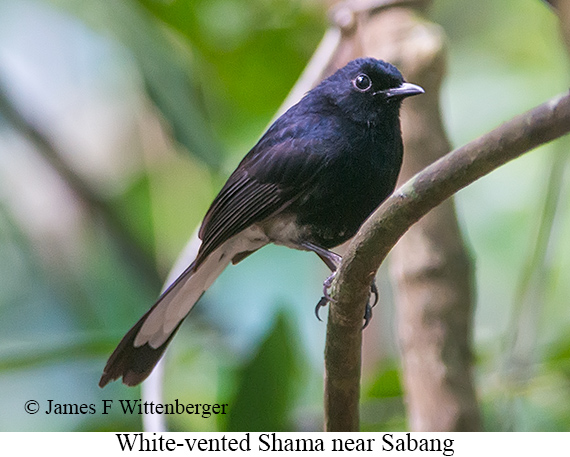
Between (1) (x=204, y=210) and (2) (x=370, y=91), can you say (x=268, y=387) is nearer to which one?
(1) (x=204, y=210)

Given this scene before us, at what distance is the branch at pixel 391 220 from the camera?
4.06 ft

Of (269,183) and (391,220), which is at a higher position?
(269,183)

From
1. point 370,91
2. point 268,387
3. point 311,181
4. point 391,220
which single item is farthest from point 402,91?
point 268,387

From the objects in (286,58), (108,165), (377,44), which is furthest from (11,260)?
(377,44)

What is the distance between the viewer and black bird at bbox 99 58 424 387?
208 cm

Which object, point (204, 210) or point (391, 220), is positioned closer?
point (391, 220)

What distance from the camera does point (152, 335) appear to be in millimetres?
2320

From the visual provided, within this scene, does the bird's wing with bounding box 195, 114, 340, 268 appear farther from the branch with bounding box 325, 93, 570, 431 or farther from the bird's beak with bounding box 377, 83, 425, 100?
the branch with bounding box 325, 93, 570, 431

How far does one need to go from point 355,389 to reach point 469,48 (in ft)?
5.29

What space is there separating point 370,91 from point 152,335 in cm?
106

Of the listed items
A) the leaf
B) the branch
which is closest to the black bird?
the leaf

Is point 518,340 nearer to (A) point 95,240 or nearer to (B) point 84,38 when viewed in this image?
(A) point 95,240

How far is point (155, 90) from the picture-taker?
9.16 ft

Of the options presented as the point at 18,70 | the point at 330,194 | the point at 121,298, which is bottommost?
the point at 330,194
